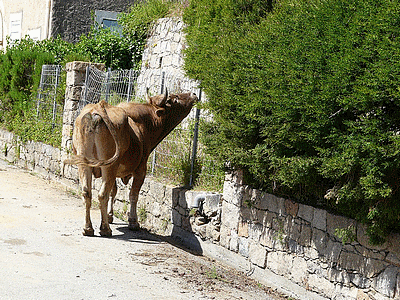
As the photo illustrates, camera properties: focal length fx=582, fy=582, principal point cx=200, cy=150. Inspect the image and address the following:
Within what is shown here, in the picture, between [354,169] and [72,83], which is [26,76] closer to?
[72,83]

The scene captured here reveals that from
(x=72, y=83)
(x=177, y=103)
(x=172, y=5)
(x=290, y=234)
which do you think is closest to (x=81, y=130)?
(x=177, y=103)

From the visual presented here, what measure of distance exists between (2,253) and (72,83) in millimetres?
6477

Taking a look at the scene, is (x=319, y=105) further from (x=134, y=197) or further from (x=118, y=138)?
(x=134, y=197)

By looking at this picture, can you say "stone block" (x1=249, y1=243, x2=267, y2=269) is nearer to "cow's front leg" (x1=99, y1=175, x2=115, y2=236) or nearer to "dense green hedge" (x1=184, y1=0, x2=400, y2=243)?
"dense green hedge" (x1=184, y1=0, x2=400, y2=243)

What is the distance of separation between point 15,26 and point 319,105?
62.2ft

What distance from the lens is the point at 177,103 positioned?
875cm

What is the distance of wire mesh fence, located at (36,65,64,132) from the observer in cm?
1412

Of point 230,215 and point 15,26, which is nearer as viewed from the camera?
point 230,215

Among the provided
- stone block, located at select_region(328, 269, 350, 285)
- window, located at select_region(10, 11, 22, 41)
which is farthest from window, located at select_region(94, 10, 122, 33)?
stone block, located at select_region(328, 269, 350, 285)

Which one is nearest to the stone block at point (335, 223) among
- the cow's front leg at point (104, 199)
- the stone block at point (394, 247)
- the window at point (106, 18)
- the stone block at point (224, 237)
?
the stone block at point (394, 247)

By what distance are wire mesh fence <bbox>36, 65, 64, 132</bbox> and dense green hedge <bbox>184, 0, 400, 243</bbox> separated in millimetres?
7548

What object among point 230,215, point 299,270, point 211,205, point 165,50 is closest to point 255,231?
point 230,215

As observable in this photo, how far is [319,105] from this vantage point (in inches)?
211

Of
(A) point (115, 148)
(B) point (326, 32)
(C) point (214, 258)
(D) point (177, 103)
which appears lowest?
(C) point (214, 258)
